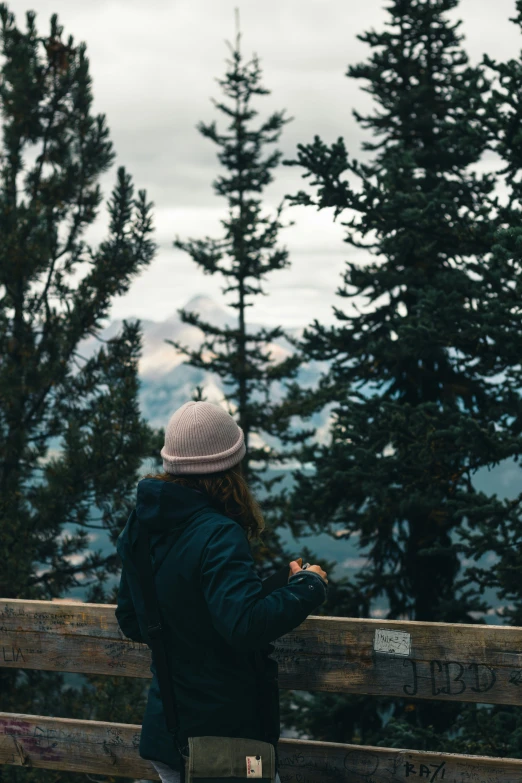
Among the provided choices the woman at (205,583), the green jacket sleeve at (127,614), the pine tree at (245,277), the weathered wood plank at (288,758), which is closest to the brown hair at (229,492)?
the woman at (205,583)

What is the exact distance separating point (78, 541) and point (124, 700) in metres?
2.29

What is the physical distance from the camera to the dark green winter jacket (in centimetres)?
242

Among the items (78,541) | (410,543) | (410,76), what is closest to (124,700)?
(78,541)

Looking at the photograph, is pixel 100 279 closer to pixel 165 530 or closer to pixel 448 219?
pixel 448 219

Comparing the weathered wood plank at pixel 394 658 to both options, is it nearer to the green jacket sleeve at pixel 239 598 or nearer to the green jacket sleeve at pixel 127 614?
the green jacket sleeve at pixel 127 614

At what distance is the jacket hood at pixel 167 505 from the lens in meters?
2.58

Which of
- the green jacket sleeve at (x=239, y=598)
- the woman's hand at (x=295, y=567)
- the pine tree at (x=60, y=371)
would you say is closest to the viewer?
the green jacket sleeve at (x=239, y=598)

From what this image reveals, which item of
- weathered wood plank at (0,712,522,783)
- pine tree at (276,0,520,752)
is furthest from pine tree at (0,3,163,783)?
weathered wood plank at (0,712,522,783)

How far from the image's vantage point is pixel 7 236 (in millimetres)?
10781

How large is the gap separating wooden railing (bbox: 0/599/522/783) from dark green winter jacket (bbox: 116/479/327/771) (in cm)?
55

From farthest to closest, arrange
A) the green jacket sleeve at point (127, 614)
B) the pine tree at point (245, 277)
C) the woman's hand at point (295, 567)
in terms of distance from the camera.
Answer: the pine tree at point (245, 277) → the green jacket sleeve at point (127, 614) → the woman's hand at point (295, 567)

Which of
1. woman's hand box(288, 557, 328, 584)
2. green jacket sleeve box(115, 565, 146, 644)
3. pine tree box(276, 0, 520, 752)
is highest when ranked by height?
pine tree box(276, 0, 520, 752)

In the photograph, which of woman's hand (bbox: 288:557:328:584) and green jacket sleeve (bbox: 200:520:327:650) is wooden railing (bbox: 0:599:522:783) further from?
green jacket sleeve (bbox: 200:520:327:650)

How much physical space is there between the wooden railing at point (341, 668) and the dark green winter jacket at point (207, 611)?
552 mm
